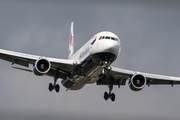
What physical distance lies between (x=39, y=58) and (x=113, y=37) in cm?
734

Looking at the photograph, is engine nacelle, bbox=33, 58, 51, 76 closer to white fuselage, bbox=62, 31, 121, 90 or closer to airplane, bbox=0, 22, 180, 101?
airplane, bbox=0, 22, 180, 101

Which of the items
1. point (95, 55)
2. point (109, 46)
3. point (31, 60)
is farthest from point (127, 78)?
point (31, 60)

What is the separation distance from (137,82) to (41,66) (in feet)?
33.1

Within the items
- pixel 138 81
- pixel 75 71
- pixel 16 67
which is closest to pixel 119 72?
pixel 138 81

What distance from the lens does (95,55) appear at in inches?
1166

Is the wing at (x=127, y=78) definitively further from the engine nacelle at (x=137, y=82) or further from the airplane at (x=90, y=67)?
the engine nacelle at (x=137, y=82)

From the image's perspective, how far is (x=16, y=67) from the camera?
32.3 m

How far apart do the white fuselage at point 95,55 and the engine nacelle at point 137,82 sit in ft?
12.8

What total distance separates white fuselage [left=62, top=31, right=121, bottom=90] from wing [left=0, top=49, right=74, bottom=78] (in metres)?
1.02

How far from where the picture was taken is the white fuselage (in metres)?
29.2

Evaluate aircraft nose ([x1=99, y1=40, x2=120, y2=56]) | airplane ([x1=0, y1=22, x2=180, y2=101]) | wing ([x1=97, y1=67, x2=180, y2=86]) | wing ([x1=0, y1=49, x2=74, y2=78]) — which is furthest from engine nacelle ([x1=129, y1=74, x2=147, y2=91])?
→ wing ([x1=0, y1=49, x2=74, y2=78])

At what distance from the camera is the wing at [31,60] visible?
106 ft

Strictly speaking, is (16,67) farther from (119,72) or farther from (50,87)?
(119,72)

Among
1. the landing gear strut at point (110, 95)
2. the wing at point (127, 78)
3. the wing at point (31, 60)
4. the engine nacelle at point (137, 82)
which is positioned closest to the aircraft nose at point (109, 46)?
the wing at point (31, 60)
